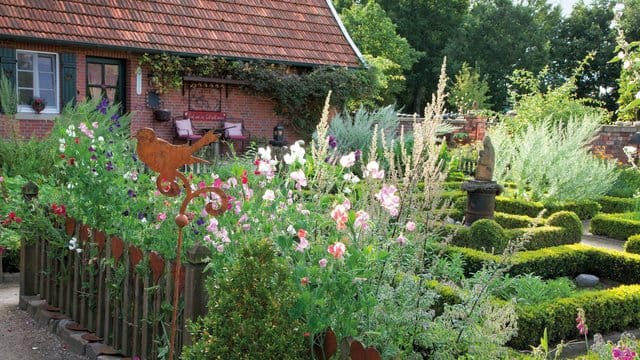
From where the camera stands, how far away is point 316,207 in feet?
14.3

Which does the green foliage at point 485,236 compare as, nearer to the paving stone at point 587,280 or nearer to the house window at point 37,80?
the paving stone at point 587,280

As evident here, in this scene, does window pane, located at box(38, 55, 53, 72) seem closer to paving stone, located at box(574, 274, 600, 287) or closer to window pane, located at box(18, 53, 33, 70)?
window pane, located at box(18, 53, 33, 70)

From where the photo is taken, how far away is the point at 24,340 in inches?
205

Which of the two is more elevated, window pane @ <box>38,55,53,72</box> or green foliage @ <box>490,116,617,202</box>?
window pane @ <box>38,55,53,72</box>

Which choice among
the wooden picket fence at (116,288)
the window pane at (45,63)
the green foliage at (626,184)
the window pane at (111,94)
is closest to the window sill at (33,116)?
the window pane at (45,63)

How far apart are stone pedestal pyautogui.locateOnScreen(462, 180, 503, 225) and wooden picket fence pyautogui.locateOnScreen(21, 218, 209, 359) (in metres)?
4.85

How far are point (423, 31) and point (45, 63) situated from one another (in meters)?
32.3

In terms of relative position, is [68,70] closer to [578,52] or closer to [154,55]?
[154,55]

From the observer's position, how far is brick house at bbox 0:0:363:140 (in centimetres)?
1407

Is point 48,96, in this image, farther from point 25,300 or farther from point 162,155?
point 162,155

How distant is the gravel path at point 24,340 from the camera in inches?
193

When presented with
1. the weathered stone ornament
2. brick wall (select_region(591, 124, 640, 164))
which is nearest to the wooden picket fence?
the weathered stone ornament

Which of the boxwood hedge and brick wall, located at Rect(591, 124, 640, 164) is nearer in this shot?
the boxwood hedge

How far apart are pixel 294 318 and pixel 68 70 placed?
12610 mm
